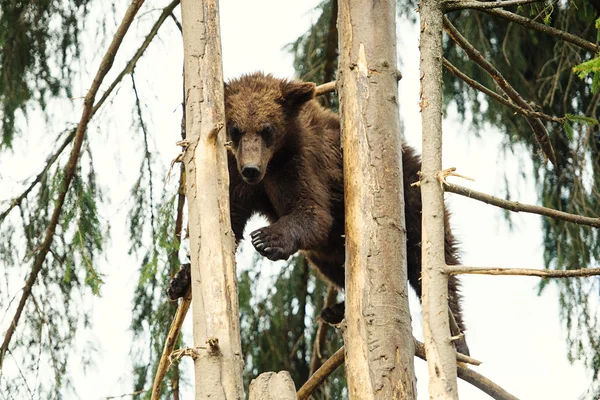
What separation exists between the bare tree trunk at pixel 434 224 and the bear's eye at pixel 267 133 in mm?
1785

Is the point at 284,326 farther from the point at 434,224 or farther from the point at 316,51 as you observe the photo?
the point at 434,224

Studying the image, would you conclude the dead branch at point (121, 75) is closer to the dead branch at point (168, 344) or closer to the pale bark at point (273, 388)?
the dead branch at point (168, 344)

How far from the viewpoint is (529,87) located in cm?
688

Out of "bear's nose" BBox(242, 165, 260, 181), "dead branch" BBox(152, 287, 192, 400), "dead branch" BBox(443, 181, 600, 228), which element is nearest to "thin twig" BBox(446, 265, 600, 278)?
"dead branch" BBox(443, 181, 600, 228)

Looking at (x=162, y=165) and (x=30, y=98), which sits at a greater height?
(x=30, y=98)

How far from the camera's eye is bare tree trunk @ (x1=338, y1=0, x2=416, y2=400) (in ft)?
12.5

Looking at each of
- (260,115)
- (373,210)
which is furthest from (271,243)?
(373,210)

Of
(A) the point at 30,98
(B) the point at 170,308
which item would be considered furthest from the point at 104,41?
(B) the point at 170,308

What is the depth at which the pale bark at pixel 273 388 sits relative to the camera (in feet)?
12.0

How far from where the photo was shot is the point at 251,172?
5117mm

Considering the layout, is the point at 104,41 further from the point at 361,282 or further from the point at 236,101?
the point at 361,282

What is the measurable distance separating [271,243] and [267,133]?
860 mm

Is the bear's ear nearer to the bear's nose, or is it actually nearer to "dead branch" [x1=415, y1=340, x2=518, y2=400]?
the bear's nose

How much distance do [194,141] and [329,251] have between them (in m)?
2.17
